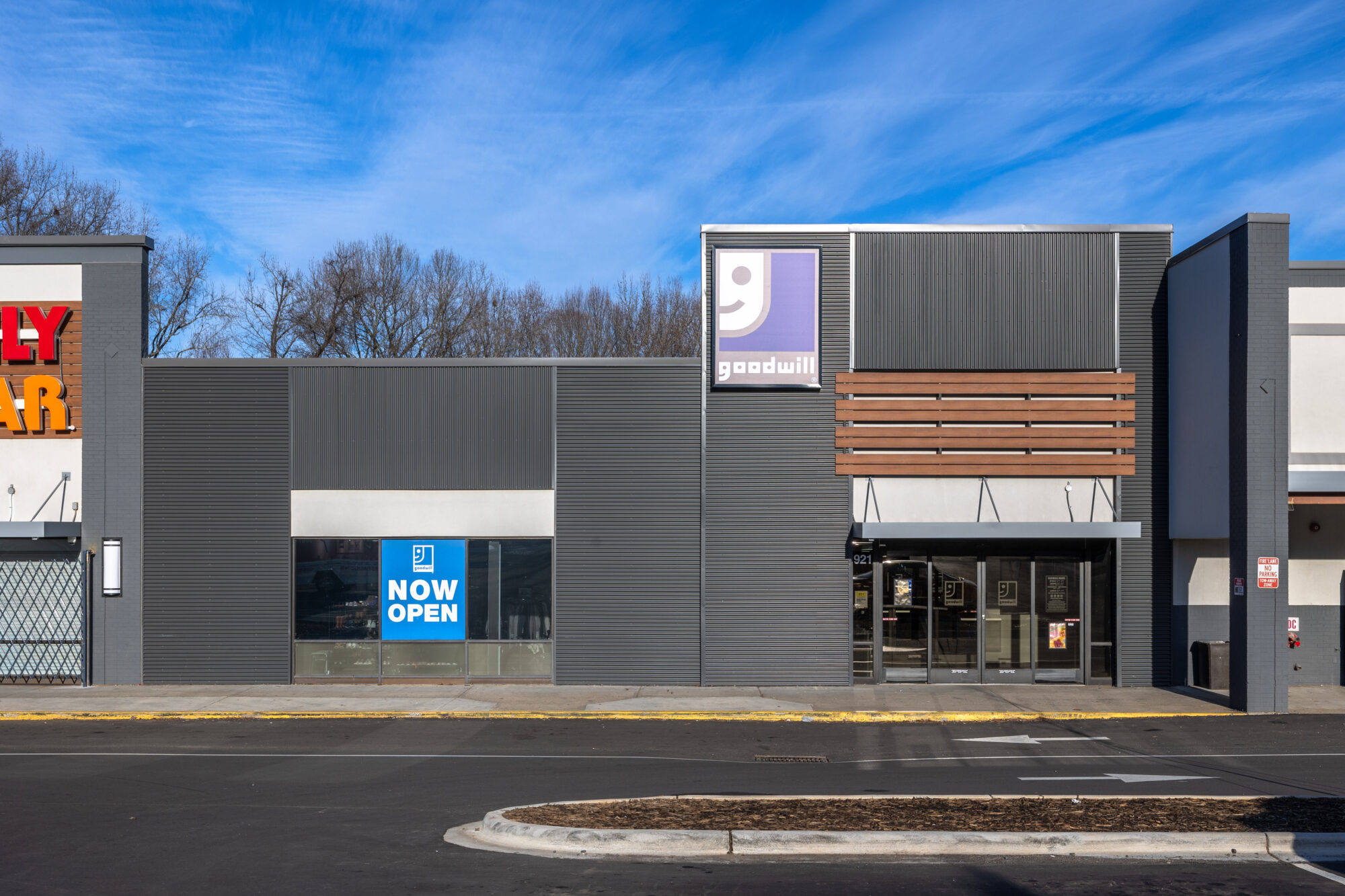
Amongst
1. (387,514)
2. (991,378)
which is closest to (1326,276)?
(991,378)

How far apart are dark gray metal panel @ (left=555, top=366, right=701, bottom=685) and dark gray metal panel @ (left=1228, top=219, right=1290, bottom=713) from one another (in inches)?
370

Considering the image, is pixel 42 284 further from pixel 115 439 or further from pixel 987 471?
pixel 987 471

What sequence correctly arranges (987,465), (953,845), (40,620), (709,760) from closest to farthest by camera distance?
(953,845), (709,760), (987,465), (40,620)

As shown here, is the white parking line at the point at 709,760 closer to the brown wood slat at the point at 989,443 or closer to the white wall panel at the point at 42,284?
the brown wood slat at the point at 989,443

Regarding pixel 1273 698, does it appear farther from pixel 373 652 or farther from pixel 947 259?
pixel 373 652

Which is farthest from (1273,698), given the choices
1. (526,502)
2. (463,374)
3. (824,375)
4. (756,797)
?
(463,374)

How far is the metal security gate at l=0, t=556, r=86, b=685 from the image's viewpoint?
19750 mm

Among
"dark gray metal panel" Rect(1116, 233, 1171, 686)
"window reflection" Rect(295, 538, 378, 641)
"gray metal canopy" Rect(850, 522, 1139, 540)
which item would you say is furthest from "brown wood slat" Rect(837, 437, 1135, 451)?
"window reflection" Rect(295, 538, 378, 641)

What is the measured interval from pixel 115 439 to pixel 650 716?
462 inches

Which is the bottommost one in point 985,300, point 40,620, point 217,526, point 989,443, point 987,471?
point 40,620

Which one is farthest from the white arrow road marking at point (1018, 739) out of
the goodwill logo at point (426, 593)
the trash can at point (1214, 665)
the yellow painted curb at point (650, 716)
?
the goodwill logo at point (426, 593)

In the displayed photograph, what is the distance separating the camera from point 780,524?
763 inches

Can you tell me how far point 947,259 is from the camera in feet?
63.5

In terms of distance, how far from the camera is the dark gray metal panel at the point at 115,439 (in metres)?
19.5
